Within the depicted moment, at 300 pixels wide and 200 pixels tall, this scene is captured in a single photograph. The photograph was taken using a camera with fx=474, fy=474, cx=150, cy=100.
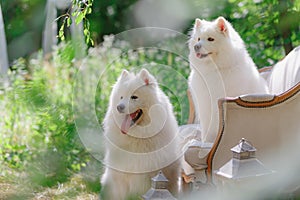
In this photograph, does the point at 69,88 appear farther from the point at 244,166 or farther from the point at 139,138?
the point at 244,166

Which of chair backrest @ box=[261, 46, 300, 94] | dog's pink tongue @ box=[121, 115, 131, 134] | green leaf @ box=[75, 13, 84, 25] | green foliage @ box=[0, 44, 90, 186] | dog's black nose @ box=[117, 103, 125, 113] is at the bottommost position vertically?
green foliage @ box=[0, 44, 90, 186]

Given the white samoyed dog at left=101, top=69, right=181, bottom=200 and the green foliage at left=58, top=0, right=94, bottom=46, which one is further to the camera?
the white samoyed dog at left=101, top=69, right=181, bottom=200

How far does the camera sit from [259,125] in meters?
2.59

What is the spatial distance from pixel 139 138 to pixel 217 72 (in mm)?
679

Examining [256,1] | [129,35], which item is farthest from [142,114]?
[129,35]

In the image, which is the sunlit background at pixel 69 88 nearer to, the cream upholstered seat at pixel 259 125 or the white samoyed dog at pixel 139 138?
the white samoyed dog at pixel 139 138

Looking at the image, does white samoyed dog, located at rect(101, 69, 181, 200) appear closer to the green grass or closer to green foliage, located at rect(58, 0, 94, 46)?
green foliage, located at rect(58, 0, 94, 46)

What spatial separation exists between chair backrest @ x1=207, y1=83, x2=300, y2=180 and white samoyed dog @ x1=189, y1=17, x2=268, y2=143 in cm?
40

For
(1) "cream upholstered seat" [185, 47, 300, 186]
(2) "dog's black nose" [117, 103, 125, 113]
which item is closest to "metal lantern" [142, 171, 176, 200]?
(1) "cream upholstered seat" [185, 47, 300, 186]

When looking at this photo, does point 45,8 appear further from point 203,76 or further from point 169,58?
point 203,76

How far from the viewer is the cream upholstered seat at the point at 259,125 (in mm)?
2551

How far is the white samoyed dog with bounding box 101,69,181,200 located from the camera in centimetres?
281

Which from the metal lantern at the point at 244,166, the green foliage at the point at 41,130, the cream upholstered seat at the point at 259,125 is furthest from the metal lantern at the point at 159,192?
the green foliage at the point at 41,130

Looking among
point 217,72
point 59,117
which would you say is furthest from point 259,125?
point 59,117
